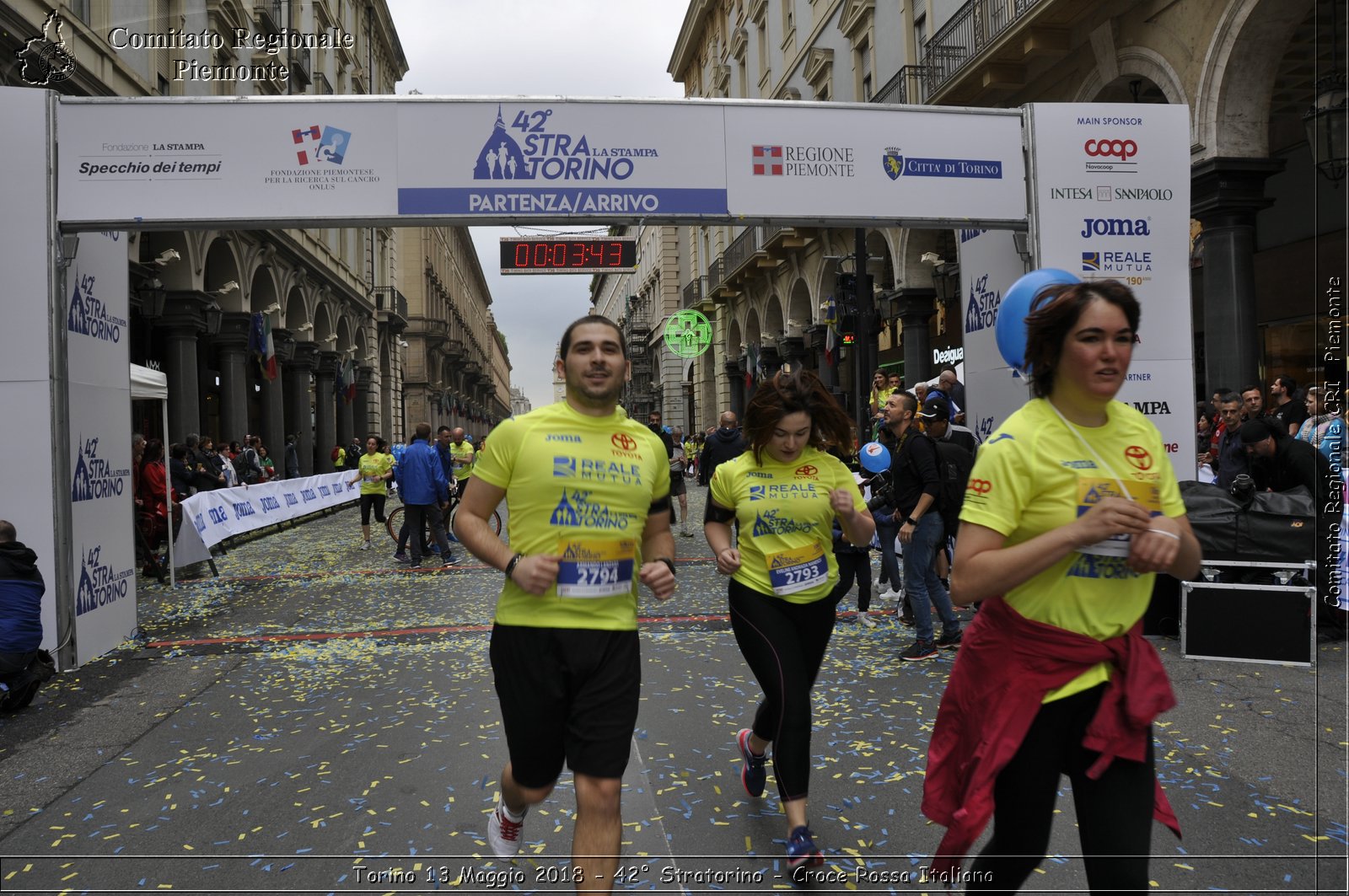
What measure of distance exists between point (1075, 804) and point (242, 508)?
15.7 meters

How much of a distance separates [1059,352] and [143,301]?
20726 mm

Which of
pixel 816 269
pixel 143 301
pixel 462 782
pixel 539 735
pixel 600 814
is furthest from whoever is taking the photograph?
pixel 816 269

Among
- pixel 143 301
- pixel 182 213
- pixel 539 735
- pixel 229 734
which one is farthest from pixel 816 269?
pixel 539 735

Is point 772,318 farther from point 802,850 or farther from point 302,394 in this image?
point 802,850

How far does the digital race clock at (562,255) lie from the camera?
18172 millimetres

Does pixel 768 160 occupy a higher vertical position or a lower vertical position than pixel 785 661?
higher

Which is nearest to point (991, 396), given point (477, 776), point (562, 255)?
point (477, 776)

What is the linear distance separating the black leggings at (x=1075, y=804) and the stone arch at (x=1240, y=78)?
1170cm

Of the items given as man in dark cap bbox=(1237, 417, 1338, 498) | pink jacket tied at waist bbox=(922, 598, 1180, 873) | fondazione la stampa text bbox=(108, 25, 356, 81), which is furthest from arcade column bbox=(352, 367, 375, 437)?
pink jacket tied at waist bbox=(922, 598, 1180, 873)

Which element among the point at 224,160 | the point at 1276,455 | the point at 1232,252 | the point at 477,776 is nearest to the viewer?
the point at 477,776

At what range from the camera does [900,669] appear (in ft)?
21.3

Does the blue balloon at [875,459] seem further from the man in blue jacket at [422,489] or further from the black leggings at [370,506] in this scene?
the black leggings at [370,506]

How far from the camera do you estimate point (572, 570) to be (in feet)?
9.28

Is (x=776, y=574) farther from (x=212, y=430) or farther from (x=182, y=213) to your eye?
(x=212, y=430)
